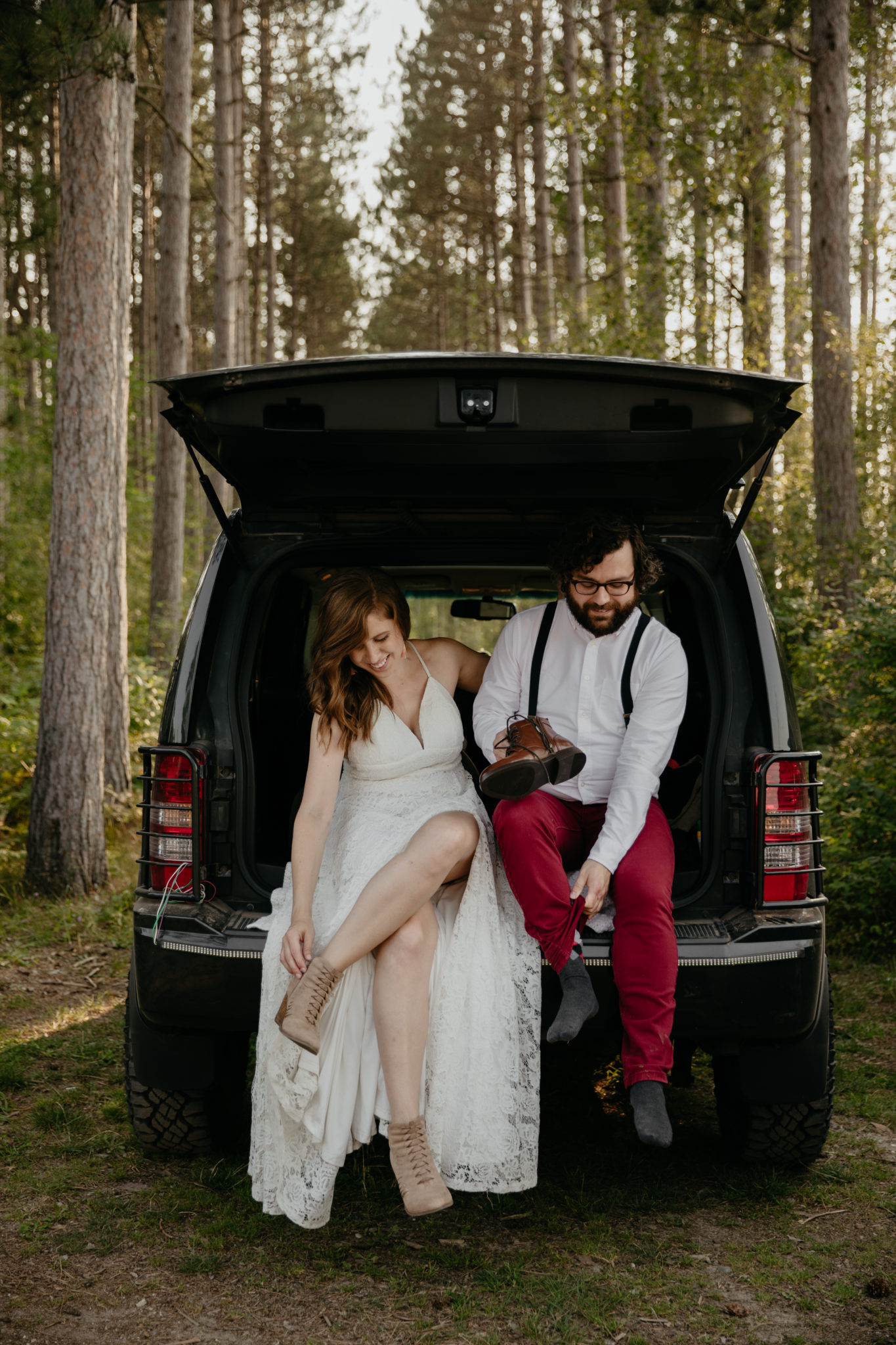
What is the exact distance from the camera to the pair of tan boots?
265cm

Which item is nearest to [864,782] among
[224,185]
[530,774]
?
[530,774]

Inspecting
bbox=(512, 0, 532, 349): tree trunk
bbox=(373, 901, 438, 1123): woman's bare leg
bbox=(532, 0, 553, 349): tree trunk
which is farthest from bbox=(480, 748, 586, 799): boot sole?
bbox=(512, 0, 532, 349): tree trunk

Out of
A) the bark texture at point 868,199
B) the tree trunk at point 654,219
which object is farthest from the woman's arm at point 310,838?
the bark texture at point 868,199

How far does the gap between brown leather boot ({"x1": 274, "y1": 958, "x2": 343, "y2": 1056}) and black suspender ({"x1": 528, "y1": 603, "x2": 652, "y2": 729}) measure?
936 millimetres

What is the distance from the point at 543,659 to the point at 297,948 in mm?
1061

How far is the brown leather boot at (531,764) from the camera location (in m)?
2.94

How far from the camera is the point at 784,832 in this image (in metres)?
2.96

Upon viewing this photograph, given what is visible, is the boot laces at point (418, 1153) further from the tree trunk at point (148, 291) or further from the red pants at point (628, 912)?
the tree trunk at point (148, 291)

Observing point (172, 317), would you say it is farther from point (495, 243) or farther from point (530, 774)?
point (495, 243)

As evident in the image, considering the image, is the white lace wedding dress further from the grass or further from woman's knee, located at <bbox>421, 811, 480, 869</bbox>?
the grass

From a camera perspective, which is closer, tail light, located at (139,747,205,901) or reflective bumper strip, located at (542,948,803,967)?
reflective bumper strip, located at (542,948,803,967)

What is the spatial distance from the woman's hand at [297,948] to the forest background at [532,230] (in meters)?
3.49

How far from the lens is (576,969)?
2.79 m

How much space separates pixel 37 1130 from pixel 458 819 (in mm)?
1805
